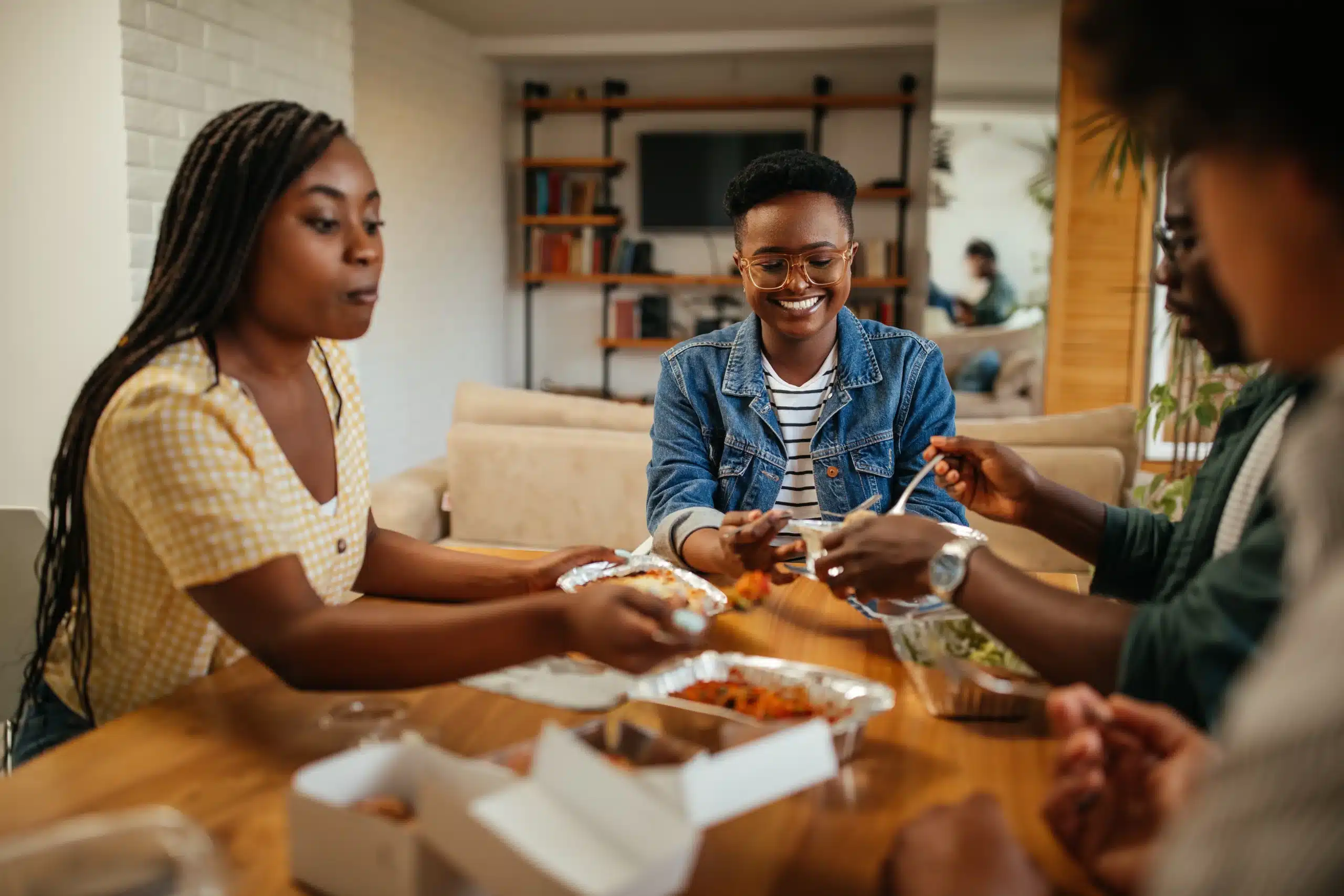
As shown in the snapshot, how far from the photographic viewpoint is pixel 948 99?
19.0 feet

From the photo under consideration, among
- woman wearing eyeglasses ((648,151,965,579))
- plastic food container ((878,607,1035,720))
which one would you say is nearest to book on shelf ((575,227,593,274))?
woman wearing eyeglasses ((648,151,965,579))

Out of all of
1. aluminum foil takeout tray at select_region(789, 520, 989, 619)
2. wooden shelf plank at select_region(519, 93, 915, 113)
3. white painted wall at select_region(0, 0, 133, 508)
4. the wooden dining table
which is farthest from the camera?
wooden shelf plank at select_region(519, 93, 915, 113)

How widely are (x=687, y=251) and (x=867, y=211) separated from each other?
4.04 ft

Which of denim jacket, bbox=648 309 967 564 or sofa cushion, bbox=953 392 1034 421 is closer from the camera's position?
denim jacket, bbox=648 309 967 564

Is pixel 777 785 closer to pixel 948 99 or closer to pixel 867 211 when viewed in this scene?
pixel 948 99

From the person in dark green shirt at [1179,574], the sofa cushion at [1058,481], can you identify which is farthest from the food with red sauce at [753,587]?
the sofa cushion at [1058,481]

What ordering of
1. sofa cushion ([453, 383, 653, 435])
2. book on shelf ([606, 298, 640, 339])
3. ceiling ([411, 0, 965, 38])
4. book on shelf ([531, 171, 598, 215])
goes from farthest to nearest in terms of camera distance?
book on shelf ([606, 298, 640, 339]) < book on shelf ([531, 171, 598, 215]) < ceiling ([411, 0, 965, 38]) < sofa cushion ([453, 383, 653, 435])

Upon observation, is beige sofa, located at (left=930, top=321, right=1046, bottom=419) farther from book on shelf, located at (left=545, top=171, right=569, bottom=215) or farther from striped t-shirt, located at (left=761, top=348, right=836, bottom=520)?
striped t-shirt, located at (left=761, top=348, right=836, bottom=520)

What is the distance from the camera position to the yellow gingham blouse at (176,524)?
107cm

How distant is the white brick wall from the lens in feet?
10.3

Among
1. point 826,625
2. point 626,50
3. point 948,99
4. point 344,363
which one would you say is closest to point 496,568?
point 344,363

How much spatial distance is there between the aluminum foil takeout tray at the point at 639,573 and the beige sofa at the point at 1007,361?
4589mm

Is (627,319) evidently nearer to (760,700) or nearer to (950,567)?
(950,567)

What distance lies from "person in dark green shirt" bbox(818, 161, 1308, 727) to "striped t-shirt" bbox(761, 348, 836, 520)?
0.67 m
